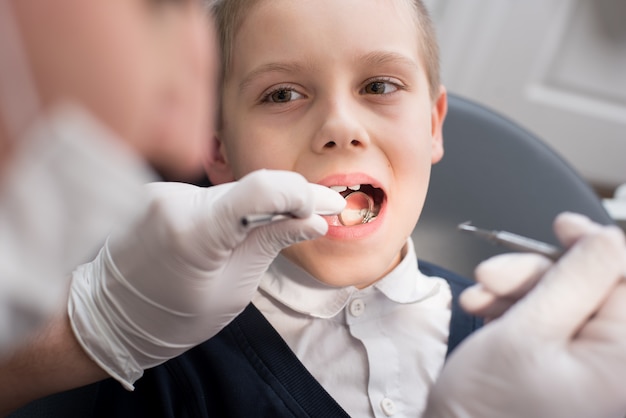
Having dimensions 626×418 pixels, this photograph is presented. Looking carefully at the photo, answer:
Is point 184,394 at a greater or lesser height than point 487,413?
lesser

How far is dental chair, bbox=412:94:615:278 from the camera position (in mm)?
1021

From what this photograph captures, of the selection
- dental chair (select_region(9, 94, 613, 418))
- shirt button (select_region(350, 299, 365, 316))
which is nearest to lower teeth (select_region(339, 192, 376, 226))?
shirt button (select_region(350, 299, 365, 316))

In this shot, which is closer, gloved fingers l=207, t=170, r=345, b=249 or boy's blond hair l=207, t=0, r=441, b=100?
gloved fingers l=207, t=170, r=345, b=249

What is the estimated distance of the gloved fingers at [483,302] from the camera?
50 centimetres

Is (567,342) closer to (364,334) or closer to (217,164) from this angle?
(364,334)

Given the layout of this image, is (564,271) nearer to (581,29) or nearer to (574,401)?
(574,401)

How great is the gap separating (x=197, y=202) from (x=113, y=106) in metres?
0.32

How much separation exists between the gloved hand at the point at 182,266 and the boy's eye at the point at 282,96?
108 millimetres

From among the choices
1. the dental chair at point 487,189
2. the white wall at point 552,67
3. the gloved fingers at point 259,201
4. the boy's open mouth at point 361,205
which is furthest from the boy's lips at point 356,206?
the white wall at point 552,67

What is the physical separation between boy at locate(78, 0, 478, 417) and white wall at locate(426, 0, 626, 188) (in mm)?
939

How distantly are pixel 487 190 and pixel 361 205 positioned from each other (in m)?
0.43

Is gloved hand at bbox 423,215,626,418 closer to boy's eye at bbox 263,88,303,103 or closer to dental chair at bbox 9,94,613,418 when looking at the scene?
boy's eye at bbox 263,88,303,103

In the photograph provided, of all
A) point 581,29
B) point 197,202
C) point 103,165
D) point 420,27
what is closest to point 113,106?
point 103,165

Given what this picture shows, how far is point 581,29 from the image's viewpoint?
1.61 m
